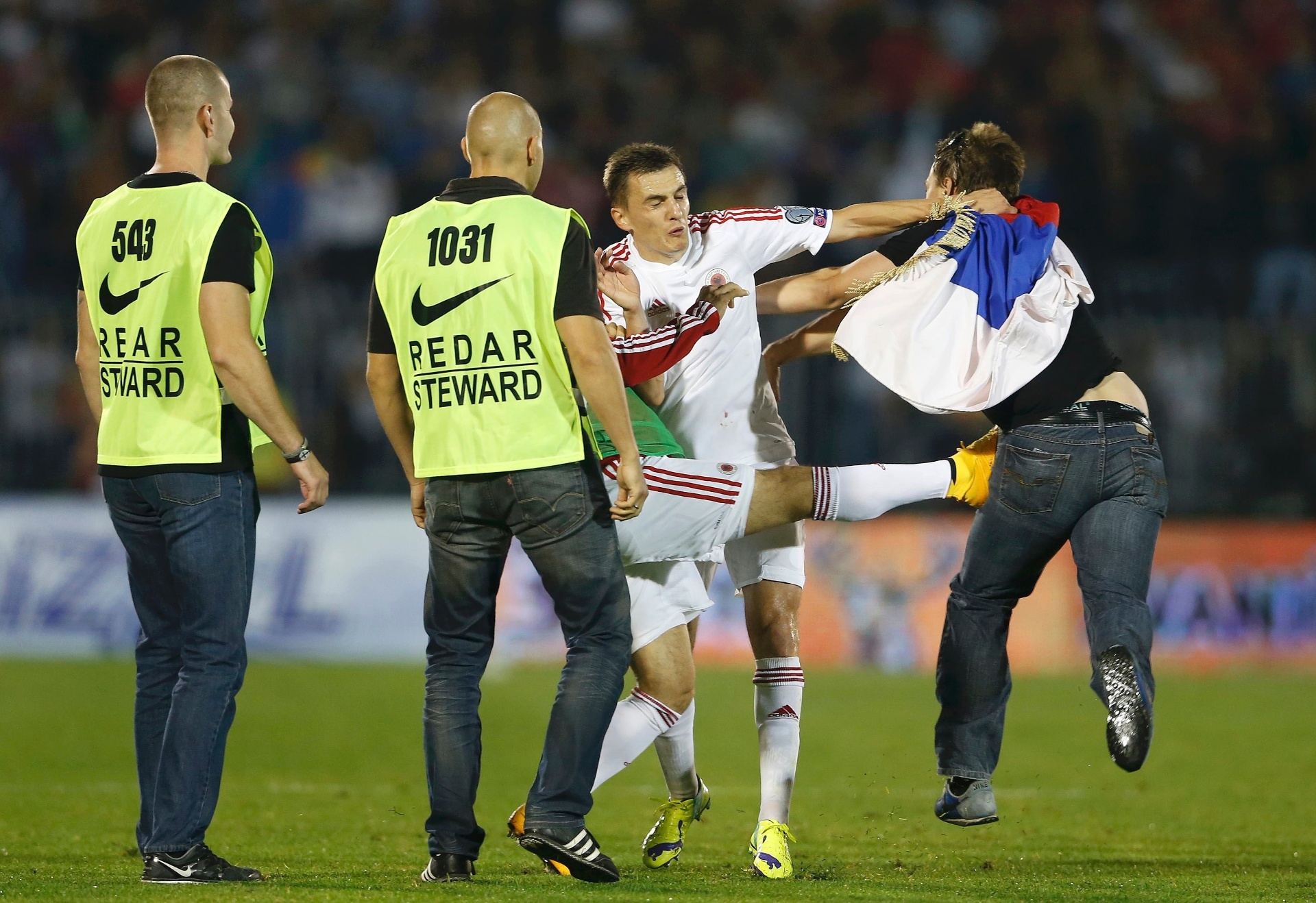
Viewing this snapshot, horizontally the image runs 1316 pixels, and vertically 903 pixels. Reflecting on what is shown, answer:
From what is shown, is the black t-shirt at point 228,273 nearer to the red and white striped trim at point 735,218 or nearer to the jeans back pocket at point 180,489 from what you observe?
the jeans back pocket at point 180,489

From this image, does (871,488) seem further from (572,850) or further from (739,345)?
(572,850)

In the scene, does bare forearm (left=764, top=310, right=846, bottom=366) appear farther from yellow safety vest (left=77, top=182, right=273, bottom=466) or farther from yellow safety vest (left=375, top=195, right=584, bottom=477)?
yellow safety vest (left=77, top=182, right=273, bottom=466)

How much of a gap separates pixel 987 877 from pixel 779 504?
151 centimetres

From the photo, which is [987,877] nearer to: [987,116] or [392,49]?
[987,116]

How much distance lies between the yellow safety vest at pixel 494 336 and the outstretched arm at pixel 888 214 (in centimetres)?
155

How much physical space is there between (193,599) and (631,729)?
165 centimetres

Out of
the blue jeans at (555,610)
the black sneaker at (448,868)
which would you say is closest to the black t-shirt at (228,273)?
the blue jeans at (555,610)

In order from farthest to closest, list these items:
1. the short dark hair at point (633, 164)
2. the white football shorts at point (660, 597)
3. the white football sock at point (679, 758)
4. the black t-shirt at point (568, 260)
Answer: the white football sock at point (679, 758) < the short dark hair at point (633, 164) < the white football shorts at point (660, 597) < the black t-shirt at point (568, 260)

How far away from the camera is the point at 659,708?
19.8 ft

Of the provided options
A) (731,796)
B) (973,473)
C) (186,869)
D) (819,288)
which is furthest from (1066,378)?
(731,796)

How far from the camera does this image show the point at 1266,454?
595 inches

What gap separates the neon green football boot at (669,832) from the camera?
20.2 ft

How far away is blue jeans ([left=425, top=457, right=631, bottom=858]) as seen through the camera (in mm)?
5195

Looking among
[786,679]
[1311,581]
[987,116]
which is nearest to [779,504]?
[786,679]
